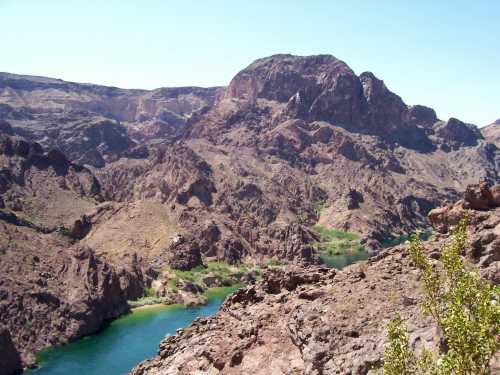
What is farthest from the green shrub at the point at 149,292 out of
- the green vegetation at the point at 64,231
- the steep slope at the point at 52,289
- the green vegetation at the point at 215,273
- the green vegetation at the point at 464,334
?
the green vegetation at the point at 464,334

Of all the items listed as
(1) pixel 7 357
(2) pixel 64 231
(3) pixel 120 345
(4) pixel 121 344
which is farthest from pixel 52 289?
(2) pixel 64 231

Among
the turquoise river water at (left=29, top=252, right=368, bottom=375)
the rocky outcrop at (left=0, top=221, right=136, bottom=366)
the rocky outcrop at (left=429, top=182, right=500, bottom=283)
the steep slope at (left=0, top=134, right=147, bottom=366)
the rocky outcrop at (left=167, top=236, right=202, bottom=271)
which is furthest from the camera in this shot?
the rocky outcrop at (left=167, top=236, right=202, bottom=271)

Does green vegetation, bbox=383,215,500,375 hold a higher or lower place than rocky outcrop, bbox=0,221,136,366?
higher

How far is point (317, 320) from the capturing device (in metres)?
35.6

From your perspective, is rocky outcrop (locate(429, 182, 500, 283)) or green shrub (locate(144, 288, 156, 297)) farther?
green shrub (locate(144, 288, 156, 297))

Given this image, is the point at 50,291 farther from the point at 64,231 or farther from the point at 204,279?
the point at 64,231

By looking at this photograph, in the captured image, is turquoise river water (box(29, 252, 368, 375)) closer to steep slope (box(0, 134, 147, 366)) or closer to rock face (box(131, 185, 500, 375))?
steep slope (box(0, 134, 147, 366))

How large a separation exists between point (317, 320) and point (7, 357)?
226 ft

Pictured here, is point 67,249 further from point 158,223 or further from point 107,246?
point 158,223

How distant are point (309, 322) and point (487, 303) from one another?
19661mm

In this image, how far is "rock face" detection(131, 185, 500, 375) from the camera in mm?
32500

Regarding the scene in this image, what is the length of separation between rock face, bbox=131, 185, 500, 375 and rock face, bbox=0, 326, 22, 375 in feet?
163

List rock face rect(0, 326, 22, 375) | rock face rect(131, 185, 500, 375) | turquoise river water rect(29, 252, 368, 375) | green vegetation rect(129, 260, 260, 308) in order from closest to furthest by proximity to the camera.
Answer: rock face rect(131, 185, 500, 375)
rock face rect(0, 326, 22, 375)
turquoise river water rect(29, 252, 368, 375)
green vegetation rect(129, 260, 260, 308)

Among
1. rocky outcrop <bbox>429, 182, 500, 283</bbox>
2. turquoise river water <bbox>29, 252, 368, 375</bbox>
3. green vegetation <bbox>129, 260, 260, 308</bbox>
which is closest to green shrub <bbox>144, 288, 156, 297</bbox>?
green vegetation <bbox>129, 260, 260, 308</bbox>
